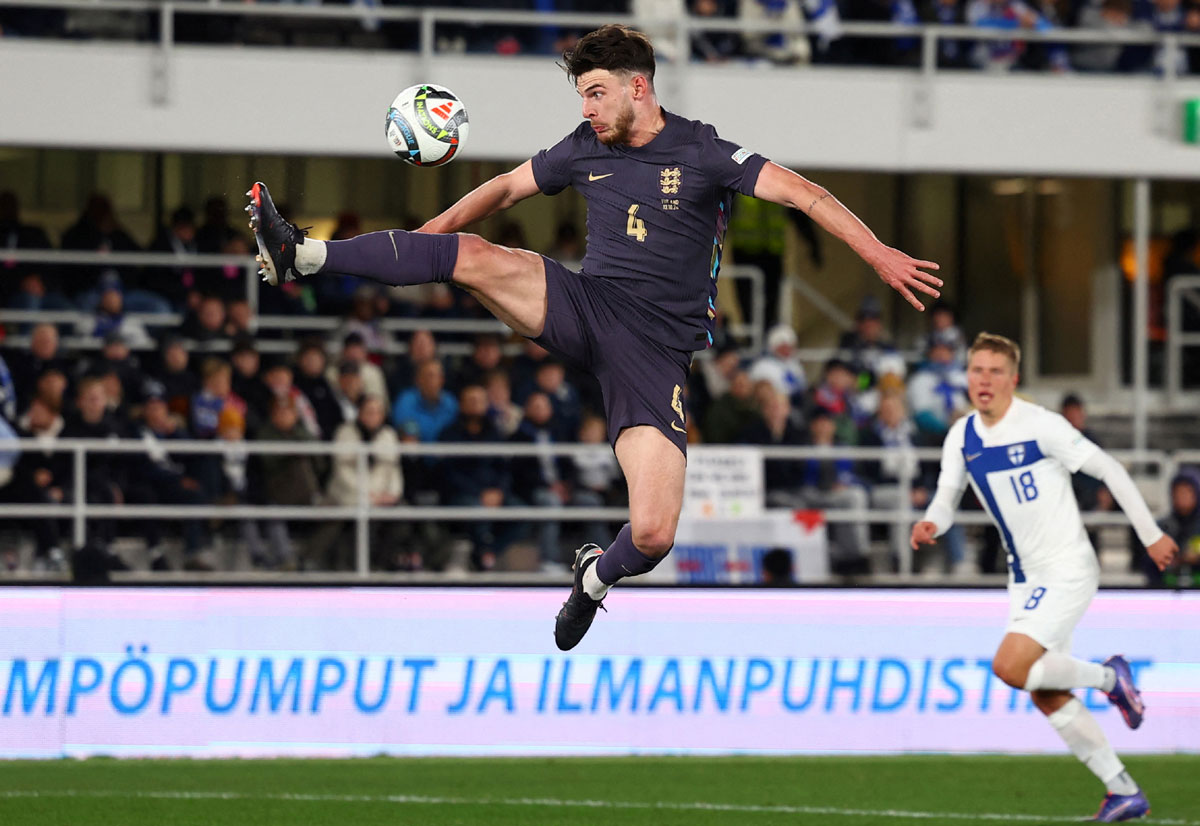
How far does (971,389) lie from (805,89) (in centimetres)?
765

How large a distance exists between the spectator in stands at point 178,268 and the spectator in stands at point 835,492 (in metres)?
4.88

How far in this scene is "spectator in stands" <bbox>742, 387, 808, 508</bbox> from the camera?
14.1m

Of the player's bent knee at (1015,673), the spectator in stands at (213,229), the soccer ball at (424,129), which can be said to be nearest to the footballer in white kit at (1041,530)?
the player's bent knee at (1015,673)

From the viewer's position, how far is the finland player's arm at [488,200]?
7184 mm

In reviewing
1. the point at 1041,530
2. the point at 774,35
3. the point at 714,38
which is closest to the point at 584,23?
the point at 714,38

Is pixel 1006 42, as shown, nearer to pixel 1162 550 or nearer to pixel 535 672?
pixel 535 672

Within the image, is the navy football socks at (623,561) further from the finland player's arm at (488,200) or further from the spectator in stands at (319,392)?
the spectator in stands at (319,392)

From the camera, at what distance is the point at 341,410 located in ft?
44.7

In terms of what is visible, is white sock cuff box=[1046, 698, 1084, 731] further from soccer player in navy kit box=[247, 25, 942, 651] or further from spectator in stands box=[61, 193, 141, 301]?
spectator in stands box=[61, 193, 141, 301]

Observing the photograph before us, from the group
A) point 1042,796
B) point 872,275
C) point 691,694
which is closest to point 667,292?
point 1042,796

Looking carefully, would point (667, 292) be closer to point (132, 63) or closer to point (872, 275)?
point (132, 63)

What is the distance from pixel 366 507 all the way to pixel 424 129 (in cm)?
634

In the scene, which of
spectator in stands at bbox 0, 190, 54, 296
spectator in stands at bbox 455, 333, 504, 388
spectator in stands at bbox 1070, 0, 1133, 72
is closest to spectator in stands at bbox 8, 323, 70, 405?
spectator in stands at bbox 0, 190, 54, 296

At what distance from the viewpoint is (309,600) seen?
37.4ft
